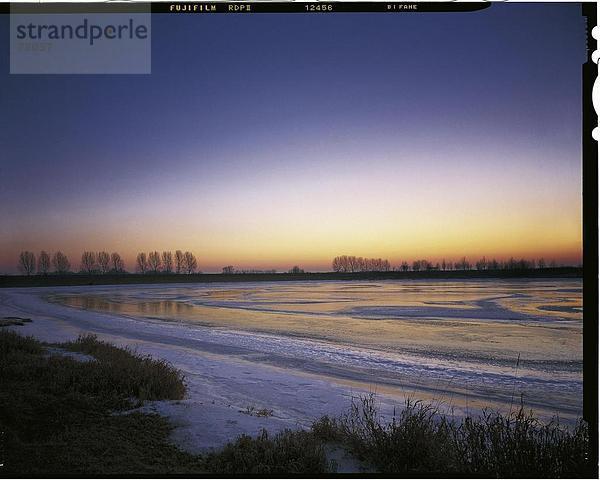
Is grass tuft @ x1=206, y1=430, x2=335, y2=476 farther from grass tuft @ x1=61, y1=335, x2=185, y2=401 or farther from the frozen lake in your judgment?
the frozen lake

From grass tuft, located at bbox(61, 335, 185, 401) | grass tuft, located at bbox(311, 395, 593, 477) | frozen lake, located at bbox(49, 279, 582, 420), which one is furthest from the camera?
frozen lake, located at bbox(49, 279, 582, 420)

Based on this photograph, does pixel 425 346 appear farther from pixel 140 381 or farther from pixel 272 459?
pixel 272 459

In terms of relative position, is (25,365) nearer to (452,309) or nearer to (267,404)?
(267,404)

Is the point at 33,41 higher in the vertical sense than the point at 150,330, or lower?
higher

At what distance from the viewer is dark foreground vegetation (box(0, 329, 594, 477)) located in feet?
9.66

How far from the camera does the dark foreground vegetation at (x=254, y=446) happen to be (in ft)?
9.66

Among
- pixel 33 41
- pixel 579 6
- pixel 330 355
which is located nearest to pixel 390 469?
pixel 579 6

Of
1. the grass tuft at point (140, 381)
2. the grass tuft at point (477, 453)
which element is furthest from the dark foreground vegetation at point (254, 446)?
the grass tuft at point (140, 381)

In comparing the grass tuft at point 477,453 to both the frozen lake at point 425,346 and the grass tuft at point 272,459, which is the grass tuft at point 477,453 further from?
the frozen lake at point 425,346

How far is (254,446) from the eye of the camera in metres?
3.36

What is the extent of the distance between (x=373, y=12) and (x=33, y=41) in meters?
2.26

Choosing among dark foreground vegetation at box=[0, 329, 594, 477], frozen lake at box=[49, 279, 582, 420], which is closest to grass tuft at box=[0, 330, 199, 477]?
dark foreground vegetation at box=[0, 329, 594, 477]

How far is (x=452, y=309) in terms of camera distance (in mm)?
15773

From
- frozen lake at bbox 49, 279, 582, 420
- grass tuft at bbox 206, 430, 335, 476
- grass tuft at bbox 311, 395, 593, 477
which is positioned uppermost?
grass tuft at bbox 311, 395, 593, 477
